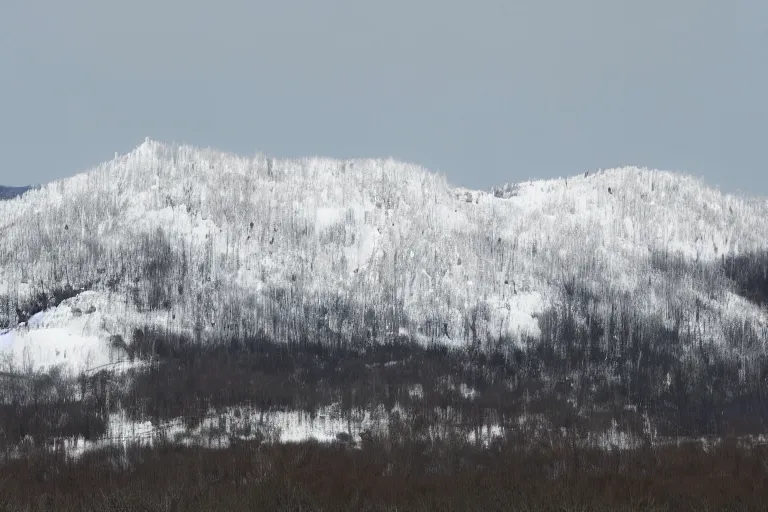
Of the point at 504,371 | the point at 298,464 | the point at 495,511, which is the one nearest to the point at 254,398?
the point at 504,371

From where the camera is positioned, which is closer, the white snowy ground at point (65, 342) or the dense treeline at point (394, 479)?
the dense treeline at point (394, 479)

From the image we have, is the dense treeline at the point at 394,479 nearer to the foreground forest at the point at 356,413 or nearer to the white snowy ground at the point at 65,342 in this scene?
the foreground forest at the point at 356,413

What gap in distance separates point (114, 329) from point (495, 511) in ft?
480

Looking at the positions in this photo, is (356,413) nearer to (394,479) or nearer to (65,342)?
(65,342)

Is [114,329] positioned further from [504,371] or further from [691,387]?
[691,387]

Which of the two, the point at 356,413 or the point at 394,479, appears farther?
the point at 356,413

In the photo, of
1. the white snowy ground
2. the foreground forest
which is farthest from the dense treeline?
the white snowy ground

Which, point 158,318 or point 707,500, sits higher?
point 158,318

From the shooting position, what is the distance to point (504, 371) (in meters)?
177

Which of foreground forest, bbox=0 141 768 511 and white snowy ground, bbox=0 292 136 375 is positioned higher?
white snowy ground, bbox=0 292 136 375

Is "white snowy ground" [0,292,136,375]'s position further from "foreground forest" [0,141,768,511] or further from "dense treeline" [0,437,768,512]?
"dense treeline" [0,437,768,512]

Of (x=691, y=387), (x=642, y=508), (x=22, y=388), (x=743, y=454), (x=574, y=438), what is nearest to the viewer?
(x=642, y=508)

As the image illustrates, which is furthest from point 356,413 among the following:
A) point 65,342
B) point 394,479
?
point 394,479

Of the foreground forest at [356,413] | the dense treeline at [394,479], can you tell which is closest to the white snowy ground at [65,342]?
the foreground forest at [356,413]
